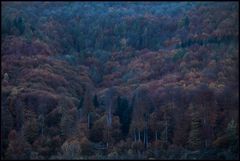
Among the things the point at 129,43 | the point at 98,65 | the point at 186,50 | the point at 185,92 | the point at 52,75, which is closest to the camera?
the point at 185,92

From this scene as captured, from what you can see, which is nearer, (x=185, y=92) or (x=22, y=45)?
(x=185, y=92)

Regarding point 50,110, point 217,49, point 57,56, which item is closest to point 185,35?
point 217,49

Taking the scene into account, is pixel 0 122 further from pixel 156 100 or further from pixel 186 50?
pixel 186 50

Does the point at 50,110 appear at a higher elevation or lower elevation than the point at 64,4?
lower

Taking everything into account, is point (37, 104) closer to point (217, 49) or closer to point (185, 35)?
point (217, 49)

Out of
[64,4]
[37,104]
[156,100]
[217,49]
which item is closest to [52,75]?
[37,104]

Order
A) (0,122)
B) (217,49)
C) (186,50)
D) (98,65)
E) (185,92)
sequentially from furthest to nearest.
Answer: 1. (98,65)
2. (186,50)
3. (217,49)
4. (185,92)
5. (0,122)
